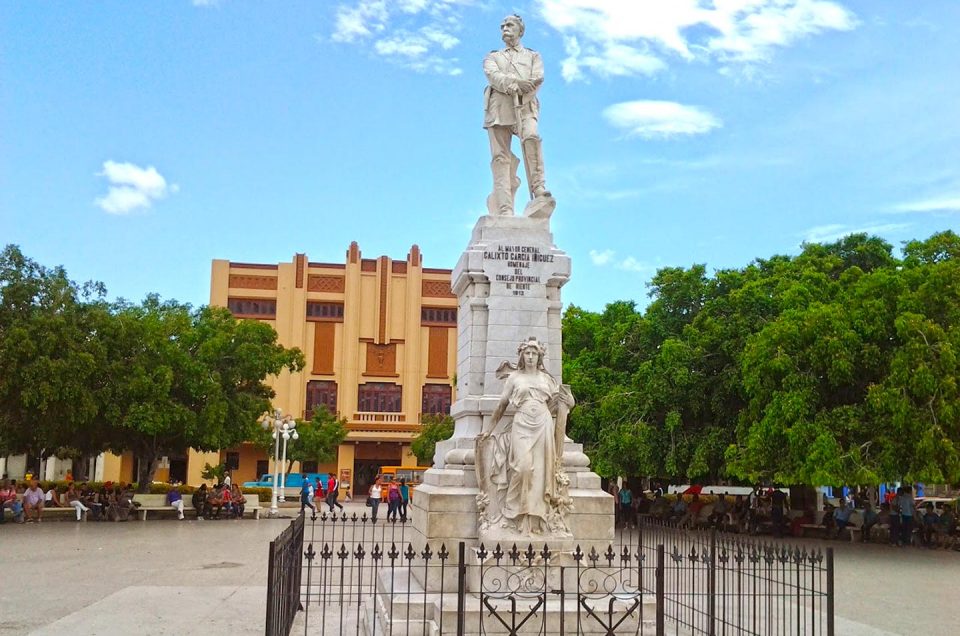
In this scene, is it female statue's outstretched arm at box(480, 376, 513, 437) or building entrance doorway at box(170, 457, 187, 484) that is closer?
female statue's outstretched arm at box(480, 376, 513, 437)

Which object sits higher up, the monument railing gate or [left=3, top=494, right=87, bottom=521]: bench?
the monument railing gate

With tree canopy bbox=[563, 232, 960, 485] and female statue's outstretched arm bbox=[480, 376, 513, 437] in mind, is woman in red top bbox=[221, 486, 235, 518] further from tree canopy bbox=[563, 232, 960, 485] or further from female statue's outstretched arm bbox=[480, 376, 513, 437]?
female statue's outstretched arm bbox=[480, 376, 513, 437]

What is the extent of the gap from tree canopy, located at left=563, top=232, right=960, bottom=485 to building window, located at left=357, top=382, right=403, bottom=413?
2418cm

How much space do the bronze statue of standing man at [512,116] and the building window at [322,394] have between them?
135 ft

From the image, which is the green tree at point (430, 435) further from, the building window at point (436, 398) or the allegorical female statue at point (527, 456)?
the allegorical female statue at point (527, 456)

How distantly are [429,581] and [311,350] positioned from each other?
4337cm

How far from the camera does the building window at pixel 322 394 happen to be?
52.0 metres

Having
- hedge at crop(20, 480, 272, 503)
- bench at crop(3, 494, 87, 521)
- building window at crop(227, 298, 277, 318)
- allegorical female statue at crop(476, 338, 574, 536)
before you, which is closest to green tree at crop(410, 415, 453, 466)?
hedge at crop(20, 480, 272, 503)

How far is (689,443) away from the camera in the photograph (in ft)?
81.8

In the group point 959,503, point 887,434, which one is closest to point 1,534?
point 887,434

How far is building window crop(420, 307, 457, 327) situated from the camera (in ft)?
176

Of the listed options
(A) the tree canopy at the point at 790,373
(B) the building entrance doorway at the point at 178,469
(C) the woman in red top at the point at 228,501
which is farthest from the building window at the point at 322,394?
(A) the tree canopy at the point at 790,373

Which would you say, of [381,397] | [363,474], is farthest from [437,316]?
[363,474]

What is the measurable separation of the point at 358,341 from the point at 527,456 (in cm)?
4382
